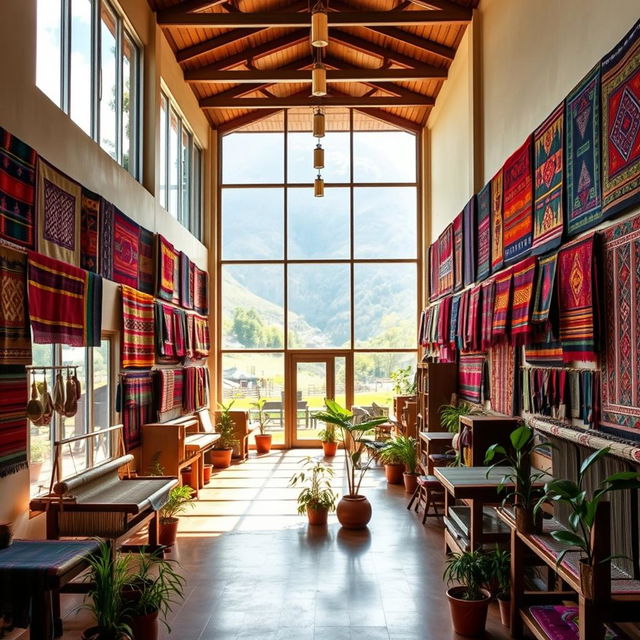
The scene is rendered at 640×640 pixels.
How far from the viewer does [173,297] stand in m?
9.53

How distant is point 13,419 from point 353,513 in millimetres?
3459

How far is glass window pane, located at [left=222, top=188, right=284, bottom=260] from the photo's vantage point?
12.9 metres

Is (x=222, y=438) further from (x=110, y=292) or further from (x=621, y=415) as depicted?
(x=621, y=415)

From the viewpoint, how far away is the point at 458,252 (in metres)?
9.08

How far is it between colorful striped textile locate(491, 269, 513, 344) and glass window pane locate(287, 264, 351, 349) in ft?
20.4

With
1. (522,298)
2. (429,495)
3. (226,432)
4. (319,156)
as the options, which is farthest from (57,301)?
(226,432)

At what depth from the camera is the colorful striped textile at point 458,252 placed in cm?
884

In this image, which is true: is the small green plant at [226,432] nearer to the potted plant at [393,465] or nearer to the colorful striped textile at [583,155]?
the potted plant at [393,465]

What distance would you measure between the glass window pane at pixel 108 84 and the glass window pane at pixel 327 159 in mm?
5744

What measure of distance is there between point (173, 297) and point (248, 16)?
4011 mm

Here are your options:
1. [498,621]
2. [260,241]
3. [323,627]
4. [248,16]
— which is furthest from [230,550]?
[260,241]

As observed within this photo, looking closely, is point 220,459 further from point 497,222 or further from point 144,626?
point 144,626

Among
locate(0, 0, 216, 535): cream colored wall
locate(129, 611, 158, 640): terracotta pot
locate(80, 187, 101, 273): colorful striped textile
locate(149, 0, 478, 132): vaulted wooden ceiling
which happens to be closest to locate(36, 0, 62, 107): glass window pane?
locate(0, 0, 216, 535): cream colored wall

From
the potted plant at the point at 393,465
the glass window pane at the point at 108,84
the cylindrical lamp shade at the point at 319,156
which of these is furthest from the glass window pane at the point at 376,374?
the glass window pane at the point at 108,84
